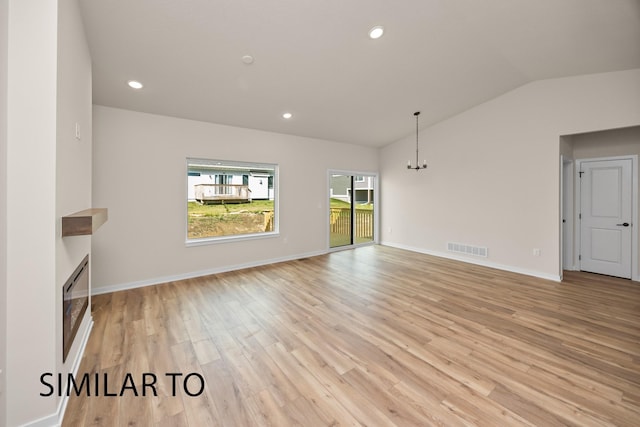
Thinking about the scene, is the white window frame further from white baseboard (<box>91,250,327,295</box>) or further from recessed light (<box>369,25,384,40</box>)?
recessed light (<box>369,25,384,40</box>)

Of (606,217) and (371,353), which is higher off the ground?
(606,217)

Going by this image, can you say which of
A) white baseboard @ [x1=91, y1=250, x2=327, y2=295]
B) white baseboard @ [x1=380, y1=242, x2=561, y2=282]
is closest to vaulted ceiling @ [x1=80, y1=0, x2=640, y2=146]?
white baseboard @ [x1=91, y1=250, x2=327, y2=295]

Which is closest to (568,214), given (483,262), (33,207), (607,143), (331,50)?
(607,143)

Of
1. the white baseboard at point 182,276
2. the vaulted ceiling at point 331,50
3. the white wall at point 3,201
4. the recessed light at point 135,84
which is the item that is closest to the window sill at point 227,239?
the white baseboard at point 182,276

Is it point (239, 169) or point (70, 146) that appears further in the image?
Answer: point (239, 169)

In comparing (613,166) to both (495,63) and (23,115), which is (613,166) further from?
(23,115)

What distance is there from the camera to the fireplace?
179 cm

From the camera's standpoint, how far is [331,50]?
10.2 feet

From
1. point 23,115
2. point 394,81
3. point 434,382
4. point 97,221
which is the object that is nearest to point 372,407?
point 434,382

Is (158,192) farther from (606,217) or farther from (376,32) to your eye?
(606,217)

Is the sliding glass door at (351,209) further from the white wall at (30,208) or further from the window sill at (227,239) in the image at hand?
the white wall at (30,208)

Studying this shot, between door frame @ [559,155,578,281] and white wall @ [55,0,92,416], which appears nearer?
white wall @ [55,0,92,416]

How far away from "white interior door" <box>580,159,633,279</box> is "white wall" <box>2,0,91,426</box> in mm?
7220

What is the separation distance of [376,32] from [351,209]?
4.47 meters
